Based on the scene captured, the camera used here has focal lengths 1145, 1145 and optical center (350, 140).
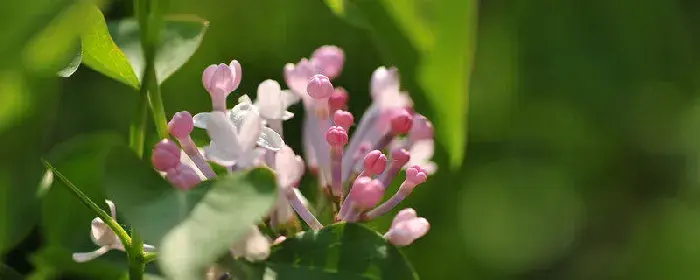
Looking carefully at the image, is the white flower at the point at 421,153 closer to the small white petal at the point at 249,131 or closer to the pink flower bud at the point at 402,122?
the pink flower bud at the point at 402,122

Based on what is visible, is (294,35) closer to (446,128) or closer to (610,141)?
(610,141)

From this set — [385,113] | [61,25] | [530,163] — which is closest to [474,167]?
[530,163]

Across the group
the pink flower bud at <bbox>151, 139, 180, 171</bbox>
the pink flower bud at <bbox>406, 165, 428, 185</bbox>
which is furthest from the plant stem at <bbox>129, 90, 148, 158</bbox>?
the pink flower bud at <bbox>406, 165, 428, 185</bbox>

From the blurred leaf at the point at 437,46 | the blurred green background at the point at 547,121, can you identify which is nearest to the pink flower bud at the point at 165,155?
the blurred leaf at the point at 437,46

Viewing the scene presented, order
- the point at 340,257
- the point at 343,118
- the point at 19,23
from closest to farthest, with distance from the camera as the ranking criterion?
1. the point at 19,23
2. the point at 340,257
3. the point at 343,118

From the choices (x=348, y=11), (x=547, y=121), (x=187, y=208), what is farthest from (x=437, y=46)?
(x=547, y=121)

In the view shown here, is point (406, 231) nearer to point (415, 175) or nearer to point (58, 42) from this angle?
point (415, 175)

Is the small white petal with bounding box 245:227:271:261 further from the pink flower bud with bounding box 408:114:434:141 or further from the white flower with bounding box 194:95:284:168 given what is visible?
the pink flower bud with bounding box 408:114:434:141
